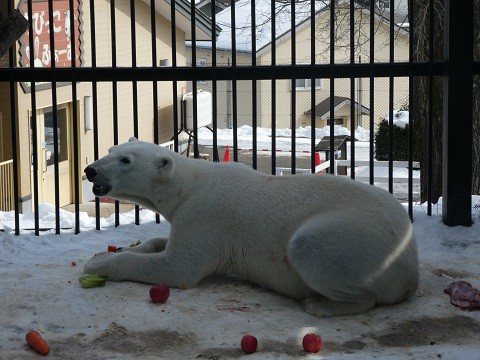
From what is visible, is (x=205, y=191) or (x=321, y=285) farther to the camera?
(x=205, y=191)

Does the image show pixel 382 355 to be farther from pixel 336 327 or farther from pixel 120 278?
pixel 120 278

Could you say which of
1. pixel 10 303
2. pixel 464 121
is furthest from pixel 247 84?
pixel 10 303

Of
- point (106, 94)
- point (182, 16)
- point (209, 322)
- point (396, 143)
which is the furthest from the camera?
point (182, 16)

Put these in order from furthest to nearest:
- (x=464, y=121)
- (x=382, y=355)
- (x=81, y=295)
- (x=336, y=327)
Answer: (x=464, y=121) → (x=81, y=295) → (x=336, y=327) → (x=382, y=355)

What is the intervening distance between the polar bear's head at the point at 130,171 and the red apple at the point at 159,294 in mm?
669

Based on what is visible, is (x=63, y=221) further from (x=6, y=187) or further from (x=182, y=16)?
(x=182, y=16)

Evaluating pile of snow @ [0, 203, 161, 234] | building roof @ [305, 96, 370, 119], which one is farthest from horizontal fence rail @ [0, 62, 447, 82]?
building roof @ [305, 96, 370, 119]

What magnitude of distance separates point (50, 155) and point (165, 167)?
37.5 ft

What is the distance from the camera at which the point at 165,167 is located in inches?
196

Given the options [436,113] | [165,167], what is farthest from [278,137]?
[165,167]

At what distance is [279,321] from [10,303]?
4.94 feet

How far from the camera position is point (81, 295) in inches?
187

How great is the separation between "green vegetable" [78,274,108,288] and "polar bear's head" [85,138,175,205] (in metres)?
0.50

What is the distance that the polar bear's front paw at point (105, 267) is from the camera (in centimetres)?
499
